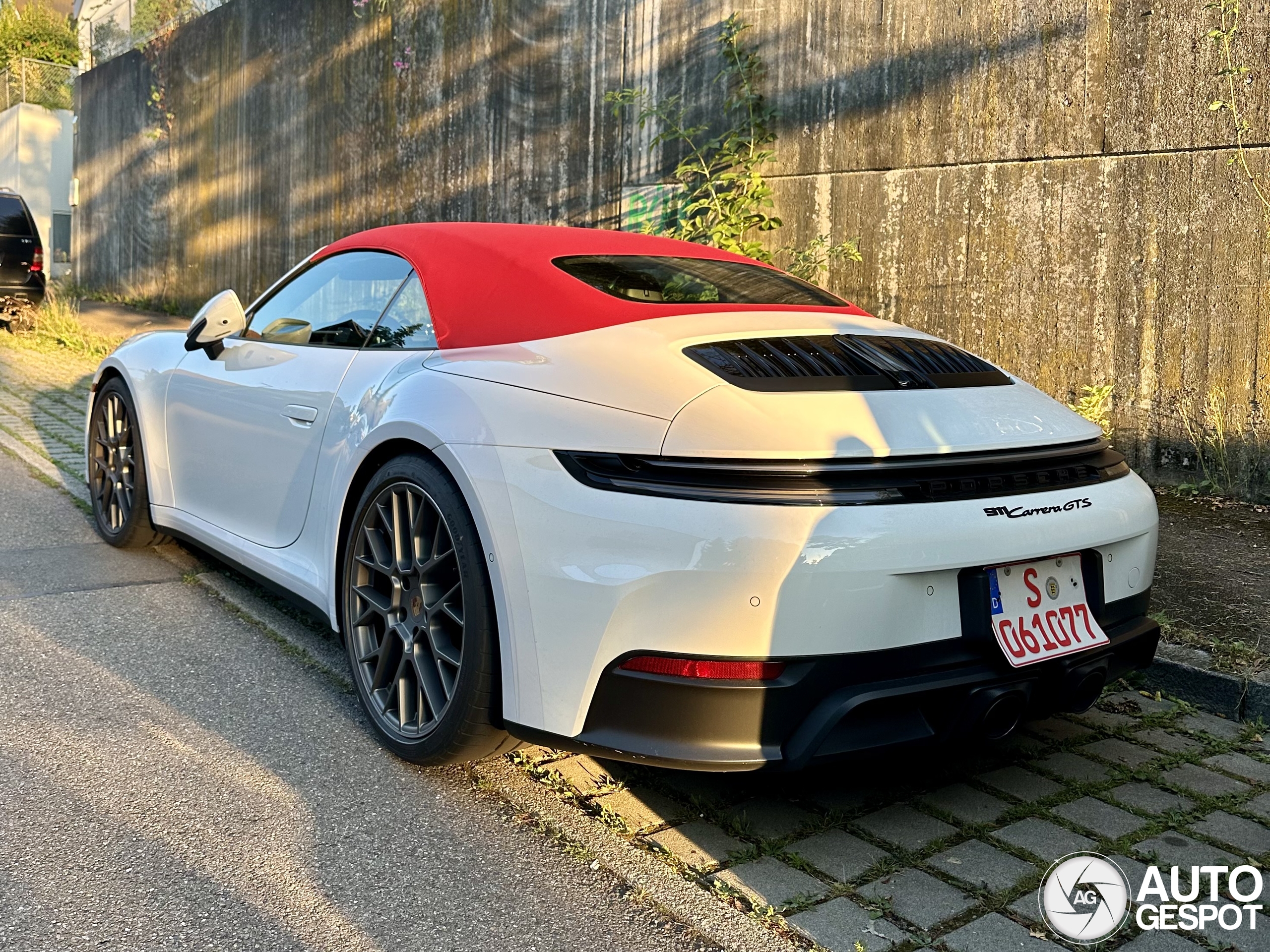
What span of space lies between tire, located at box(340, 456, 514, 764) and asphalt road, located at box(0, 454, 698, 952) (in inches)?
5.6

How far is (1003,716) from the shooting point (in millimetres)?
2711

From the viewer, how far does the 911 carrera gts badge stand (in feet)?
8.85

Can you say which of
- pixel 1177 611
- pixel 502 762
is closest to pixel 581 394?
pixel 502 762

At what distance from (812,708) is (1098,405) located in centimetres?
374

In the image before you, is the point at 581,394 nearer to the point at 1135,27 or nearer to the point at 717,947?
the point at 717,947

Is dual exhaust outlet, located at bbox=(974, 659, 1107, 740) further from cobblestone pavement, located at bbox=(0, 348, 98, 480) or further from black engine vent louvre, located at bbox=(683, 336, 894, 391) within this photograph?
cobblestone pavement, located at bbox=(0, 348, 98, 480)

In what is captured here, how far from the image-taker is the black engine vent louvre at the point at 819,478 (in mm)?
2555

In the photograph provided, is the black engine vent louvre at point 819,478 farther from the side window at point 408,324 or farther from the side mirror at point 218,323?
the side mirror at point 218,323

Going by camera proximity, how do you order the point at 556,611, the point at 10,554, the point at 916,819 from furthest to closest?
the point at 10,554
the point at 916,819
the point at 556,611

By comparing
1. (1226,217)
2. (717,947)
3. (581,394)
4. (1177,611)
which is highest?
(1226,217)

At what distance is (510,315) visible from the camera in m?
3.29

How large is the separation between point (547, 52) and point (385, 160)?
2537mm

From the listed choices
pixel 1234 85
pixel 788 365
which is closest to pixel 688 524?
pixel 788 365

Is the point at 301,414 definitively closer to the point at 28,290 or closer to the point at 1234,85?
the point at 1234,85
